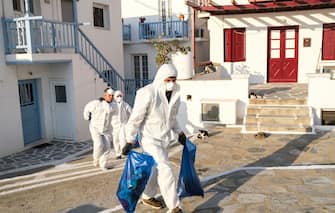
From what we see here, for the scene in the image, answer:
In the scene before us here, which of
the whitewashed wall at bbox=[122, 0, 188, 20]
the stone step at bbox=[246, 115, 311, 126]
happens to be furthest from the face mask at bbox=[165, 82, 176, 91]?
the whitewashed wall at bbox=[122, 0, 188, 20]

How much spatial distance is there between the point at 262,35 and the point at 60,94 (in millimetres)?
8383

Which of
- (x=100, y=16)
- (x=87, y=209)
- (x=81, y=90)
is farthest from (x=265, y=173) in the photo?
(x=100, y=16)

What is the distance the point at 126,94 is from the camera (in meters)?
17.1

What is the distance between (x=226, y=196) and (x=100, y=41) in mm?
11009

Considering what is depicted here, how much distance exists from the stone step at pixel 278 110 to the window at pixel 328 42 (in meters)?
5.38

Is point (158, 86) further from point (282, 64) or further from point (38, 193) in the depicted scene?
point (282, 64)

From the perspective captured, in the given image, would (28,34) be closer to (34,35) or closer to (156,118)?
(34,35)

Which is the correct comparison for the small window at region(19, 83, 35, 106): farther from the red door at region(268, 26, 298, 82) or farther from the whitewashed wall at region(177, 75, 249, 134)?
the red door at region(268, 26, 298, 82)

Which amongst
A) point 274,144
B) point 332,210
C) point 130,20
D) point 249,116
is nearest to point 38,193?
point 332,210

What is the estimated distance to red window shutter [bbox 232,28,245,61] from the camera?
48.0ft

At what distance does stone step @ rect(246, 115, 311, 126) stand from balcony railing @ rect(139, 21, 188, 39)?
1010 cm

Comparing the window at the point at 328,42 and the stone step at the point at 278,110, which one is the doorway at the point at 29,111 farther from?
the window at the point at 328,42

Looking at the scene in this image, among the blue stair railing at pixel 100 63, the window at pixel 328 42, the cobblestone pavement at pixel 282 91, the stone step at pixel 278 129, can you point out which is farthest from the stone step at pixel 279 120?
the blue stair railing at pixel 100 63

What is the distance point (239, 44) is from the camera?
48.3 ft
